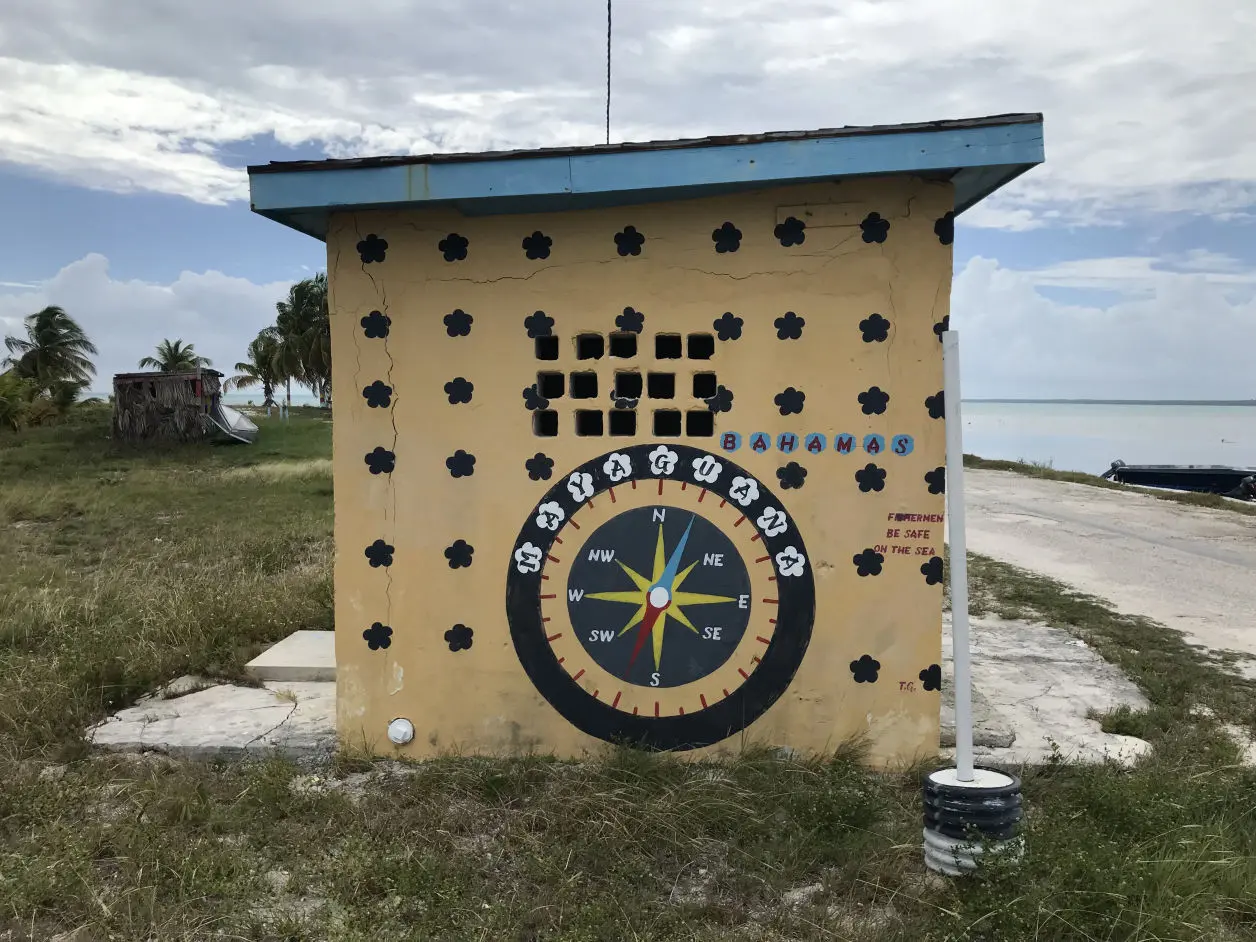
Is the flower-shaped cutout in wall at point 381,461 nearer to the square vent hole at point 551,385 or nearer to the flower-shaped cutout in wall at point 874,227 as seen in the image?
the square vent hole at point 551,385

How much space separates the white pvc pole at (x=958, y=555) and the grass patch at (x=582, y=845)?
0.49 meters

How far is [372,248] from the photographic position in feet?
15.3

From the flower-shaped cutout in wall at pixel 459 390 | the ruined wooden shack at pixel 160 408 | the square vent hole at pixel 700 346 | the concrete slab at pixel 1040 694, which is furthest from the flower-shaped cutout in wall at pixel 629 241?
the ruined wooden shack at pixel 160 408

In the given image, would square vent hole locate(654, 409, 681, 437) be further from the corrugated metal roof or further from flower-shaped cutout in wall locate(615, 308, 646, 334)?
the corrugated metal roof

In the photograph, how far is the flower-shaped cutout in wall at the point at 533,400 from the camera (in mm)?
4637

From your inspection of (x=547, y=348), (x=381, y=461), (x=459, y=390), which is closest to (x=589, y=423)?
(x=547, y=348)

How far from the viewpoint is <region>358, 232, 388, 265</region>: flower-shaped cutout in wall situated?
466cm

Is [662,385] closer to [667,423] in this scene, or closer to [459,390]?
[667,423]

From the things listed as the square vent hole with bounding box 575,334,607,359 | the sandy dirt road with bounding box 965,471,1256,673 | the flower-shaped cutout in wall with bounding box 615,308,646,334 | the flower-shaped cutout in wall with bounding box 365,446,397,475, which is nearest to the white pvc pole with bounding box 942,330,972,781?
the flower-shaped cutout in wall with bounding box 615,308,646,334

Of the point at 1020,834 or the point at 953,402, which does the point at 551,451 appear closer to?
the point at 953,402

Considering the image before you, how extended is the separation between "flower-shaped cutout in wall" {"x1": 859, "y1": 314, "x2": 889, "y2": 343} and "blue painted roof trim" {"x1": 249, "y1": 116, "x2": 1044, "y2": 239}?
2.34 ft

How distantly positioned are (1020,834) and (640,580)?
6.69 ft

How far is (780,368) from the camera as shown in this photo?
14.8ft

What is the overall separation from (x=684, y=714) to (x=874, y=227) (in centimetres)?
266
